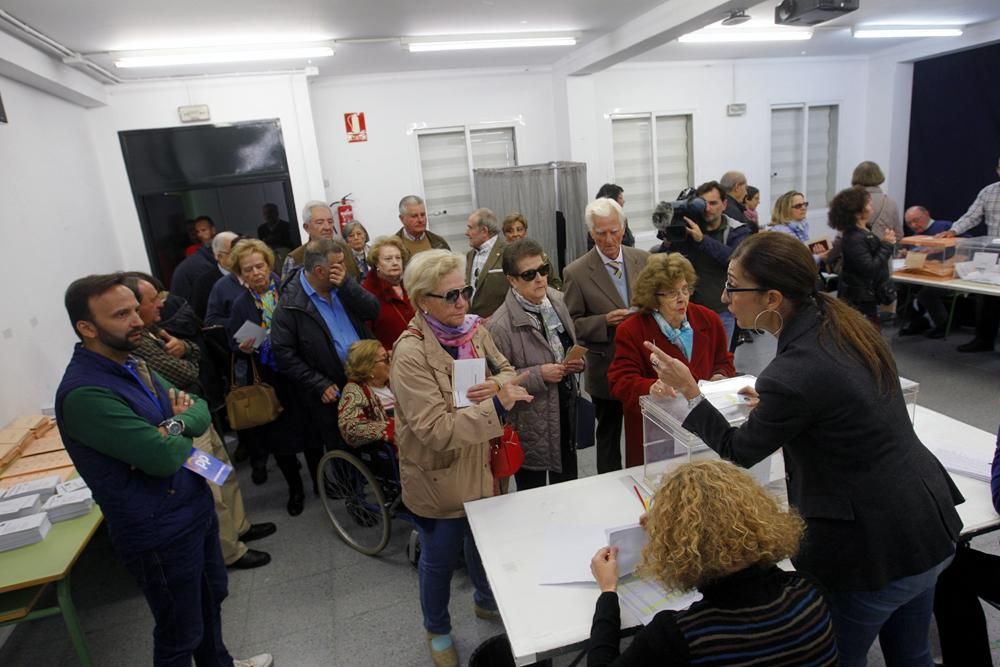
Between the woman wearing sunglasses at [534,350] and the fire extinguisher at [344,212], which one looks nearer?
the woman wearing sunglasses at [534,350]

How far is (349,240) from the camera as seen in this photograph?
4.82 metres

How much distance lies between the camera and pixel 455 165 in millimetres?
7410

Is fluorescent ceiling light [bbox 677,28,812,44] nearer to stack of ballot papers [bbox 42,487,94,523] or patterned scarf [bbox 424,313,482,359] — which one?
patterned scarf [bbox 424,313,482,359]

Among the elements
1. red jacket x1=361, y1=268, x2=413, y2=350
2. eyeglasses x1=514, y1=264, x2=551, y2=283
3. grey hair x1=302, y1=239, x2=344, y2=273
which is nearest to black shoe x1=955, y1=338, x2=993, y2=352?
eyeglasses x1=514, y1=264, x2=551, y2=283

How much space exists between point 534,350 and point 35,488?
2.29 metres

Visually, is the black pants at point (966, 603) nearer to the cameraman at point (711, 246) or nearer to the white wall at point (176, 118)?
the cameraman at point (711, 246)

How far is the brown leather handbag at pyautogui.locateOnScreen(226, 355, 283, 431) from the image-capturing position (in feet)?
10.9

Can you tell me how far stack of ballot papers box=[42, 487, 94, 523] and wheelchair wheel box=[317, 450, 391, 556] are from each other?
1.05 metres

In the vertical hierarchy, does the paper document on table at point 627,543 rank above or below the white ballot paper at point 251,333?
below

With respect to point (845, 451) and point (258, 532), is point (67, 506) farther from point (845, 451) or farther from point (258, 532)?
point (845, 451)

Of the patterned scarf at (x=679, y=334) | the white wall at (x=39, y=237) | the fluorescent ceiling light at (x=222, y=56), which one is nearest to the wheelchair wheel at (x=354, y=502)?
the patterned scarf at (x=679, y=334)

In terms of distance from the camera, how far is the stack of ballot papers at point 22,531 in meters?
2.24

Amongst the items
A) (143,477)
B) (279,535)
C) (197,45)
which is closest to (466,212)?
(197,45)

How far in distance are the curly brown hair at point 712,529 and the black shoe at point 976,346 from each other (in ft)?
17.8
